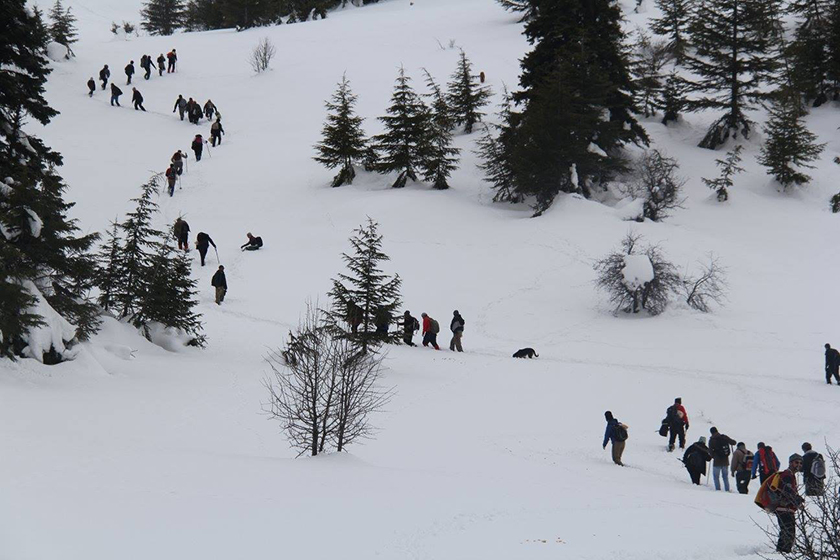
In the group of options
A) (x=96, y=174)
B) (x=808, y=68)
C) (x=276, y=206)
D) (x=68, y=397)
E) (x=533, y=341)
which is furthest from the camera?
(x=808, y=68)

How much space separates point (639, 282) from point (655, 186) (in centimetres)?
1003

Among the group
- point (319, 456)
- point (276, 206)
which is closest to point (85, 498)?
point (319, 456)

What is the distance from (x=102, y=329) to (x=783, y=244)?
2637cm

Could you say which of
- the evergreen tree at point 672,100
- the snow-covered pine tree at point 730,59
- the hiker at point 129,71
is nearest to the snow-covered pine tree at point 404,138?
the evergreen tree at point 672,100

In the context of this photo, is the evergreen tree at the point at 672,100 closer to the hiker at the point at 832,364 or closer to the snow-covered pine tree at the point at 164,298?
the hiker at the point at 832,364

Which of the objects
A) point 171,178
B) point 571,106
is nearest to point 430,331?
point 571,106

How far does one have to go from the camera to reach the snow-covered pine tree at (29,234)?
493 inches

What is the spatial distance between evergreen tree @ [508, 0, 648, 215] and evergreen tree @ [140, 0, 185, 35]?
52.3 metres

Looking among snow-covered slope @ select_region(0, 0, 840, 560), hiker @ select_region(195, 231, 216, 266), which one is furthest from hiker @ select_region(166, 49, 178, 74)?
hiker @ select_region(195, 231, 216, 266)

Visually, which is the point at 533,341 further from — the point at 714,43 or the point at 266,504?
the point at 714,43

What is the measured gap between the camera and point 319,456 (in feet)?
37.2

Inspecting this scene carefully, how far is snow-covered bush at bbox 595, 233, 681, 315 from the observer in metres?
24.2

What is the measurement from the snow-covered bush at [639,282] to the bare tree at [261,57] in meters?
33.3

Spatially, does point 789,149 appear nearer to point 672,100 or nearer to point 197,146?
point 672,100
